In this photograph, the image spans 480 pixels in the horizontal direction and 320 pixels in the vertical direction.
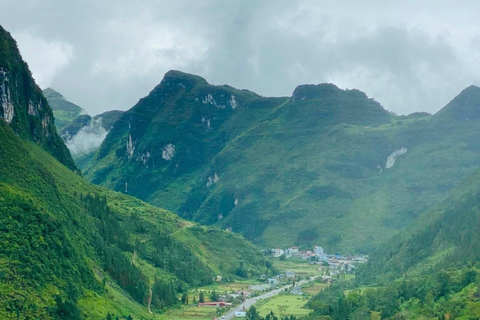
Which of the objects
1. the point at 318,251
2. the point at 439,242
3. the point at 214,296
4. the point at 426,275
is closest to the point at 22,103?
A: the point at 214,296

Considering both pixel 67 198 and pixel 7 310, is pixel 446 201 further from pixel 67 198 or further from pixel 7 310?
pixel 7 310

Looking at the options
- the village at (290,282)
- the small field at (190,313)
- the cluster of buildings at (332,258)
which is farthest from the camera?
the cluster of buildings at (332,258)

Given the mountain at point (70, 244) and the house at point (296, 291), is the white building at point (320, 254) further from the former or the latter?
the house at point (296, 291)

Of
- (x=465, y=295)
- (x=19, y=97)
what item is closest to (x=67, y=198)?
(x=19, y=97)

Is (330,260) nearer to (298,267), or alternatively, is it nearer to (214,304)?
(298,267)

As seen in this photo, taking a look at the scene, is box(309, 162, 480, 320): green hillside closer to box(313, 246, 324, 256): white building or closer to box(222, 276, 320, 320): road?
box(222, 276, 320, 320): road

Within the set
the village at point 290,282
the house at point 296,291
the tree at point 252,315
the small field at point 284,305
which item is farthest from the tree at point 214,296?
the house at point 296,291

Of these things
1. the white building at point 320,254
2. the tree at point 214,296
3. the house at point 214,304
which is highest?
the white building at point 320,254
